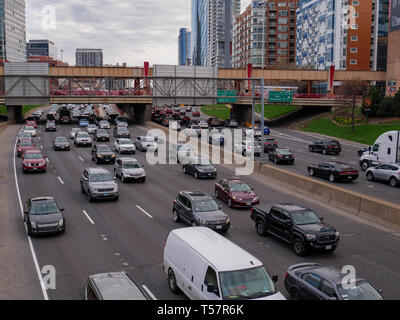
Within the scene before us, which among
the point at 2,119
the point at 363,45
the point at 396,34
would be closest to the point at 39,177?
the point at 2,119

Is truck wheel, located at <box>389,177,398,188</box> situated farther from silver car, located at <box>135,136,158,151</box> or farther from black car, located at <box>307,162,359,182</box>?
silver car, located at <box>135,136,158,151</box>

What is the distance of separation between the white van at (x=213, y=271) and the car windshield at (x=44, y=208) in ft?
28.2

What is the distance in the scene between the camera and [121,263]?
16.0 m

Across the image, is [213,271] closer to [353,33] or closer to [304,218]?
[304,218]

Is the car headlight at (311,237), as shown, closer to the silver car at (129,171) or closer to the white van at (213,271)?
the white van at (213,271)

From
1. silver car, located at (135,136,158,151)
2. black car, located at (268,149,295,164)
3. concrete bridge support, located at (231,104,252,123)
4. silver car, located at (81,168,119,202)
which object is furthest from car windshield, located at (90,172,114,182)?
concrete bridge support, located at (231,104,252,123)

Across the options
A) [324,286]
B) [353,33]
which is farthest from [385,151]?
[353,33]

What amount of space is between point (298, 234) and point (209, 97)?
45098mm

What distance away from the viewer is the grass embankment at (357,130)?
193 ft

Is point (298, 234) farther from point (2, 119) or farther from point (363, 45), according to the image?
point (363, 45)

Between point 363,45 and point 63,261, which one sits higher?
point 363,45

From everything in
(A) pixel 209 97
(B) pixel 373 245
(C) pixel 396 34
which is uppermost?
(C) pixel 396 34

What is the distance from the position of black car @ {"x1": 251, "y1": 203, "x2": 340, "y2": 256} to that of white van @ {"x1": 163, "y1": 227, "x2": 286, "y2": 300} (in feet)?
16.7

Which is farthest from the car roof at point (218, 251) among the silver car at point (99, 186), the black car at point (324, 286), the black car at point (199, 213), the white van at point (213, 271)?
the silver car at point (99, 186)
